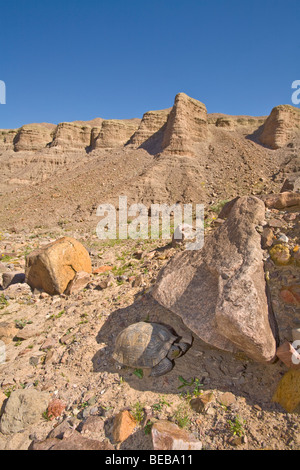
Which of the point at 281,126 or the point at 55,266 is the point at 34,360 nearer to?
the point at 55,266

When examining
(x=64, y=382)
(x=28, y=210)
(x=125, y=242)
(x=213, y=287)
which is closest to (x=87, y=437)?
(x=64, y=382)

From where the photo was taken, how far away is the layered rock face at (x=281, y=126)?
22.8 meters

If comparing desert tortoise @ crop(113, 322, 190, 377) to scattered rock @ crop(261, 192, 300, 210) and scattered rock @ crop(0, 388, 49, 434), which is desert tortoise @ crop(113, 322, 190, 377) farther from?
scattered rock @ crop(261, 192, 300, 210)

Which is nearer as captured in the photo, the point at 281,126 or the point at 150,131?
the point at 281,126

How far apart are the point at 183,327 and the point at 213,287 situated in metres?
0.92

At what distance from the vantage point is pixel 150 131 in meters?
25.8

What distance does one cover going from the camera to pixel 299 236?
3760mm

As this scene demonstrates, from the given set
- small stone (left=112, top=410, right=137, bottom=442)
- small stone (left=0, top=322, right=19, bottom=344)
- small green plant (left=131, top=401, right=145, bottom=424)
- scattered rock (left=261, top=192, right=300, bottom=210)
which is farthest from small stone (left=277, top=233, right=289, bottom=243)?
small stone (left=0, top=322, right=19, bottom=344)

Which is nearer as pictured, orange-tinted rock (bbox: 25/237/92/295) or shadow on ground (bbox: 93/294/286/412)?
shadow on ground (bbox: 93/294/286/412)

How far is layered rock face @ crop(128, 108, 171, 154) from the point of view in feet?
79.8

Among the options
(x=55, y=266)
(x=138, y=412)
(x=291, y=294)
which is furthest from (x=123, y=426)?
(x=55, y=266)

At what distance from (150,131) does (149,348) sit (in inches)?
1025

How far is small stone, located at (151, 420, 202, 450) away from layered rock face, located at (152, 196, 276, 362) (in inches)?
40.6
